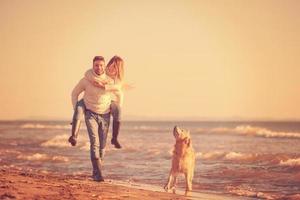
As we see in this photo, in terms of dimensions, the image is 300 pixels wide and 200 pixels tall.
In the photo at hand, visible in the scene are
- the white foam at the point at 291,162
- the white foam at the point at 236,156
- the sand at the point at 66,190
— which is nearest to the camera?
the sand at the point at 66,190

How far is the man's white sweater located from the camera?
12.4ft

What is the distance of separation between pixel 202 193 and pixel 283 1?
1985 mm

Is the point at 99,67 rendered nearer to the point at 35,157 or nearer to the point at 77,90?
the point at 77,90

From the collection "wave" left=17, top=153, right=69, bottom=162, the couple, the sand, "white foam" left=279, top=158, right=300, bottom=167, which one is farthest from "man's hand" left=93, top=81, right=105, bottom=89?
"white foam" left=279, top=158, right=300, bottom=167

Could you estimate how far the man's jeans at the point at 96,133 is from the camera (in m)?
3.84

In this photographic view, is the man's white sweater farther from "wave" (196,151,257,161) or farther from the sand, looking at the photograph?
"wave" (196,151,257,161)

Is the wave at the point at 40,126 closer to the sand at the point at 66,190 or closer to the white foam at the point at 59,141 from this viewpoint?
the white foam at the point at 59,141

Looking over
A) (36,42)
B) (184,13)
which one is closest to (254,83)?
(184,13)

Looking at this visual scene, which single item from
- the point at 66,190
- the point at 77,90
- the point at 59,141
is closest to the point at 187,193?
the point at 66,190

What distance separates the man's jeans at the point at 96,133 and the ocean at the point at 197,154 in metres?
0.57

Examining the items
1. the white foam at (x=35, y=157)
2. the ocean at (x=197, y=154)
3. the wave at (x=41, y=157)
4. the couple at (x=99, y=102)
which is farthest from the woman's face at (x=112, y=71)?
the white foam at (x=35, y=157)

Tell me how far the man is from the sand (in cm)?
26

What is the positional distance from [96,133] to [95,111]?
7.2 inches

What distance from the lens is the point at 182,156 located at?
382 cm
